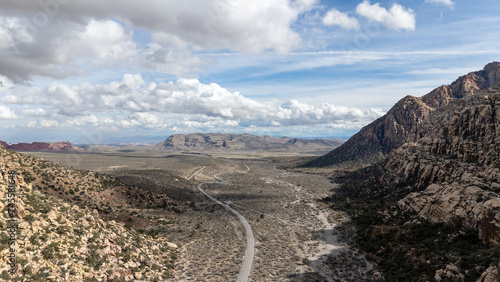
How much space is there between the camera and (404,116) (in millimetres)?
134250

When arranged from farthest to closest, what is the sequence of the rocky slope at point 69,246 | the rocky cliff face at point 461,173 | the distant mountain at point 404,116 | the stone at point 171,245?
the distant mountain at point 404,116, the stone at point 171,245, the rocky cliff face at point 461,173, the rocky slope at point 69,246

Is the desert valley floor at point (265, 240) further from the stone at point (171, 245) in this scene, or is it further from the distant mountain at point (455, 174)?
the distant mountain at point (455, 174)

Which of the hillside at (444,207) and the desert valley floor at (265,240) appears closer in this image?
the hillside at (444,207)

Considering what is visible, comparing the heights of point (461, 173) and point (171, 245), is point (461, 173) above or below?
above

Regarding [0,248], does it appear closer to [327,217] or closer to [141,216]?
[141,216]

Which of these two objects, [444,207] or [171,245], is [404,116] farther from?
[171,245]

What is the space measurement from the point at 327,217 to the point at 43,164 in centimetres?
5080

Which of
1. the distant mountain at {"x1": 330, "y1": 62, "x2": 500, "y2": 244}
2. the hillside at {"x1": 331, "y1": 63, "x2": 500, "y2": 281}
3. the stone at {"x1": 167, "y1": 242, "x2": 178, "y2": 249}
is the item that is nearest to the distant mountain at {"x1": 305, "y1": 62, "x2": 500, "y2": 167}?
the distant mountain at {"x1": 330, "y1": 62, "x2": 500, "y2": 244}

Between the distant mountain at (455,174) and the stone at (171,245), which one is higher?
the distant mountain at (455,174)

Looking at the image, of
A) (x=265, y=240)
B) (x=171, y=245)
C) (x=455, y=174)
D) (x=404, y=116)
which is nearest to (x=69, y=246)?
(x=171, y=245)

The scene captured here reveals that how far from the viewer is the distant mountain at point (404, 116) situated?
127m

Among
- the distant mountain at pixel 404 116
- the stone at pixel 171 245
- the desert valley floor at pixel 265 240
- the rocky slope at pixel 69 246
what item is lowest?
the desert valley floor at pixel 265 240

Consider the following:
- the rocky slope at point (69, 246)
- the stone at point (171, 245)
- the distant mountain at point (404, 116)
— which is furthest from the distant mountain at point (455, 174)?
the distant mountain at point (404, 116)

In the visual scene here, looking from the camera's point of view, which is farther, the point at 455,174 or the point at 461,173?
the point at 455,174
